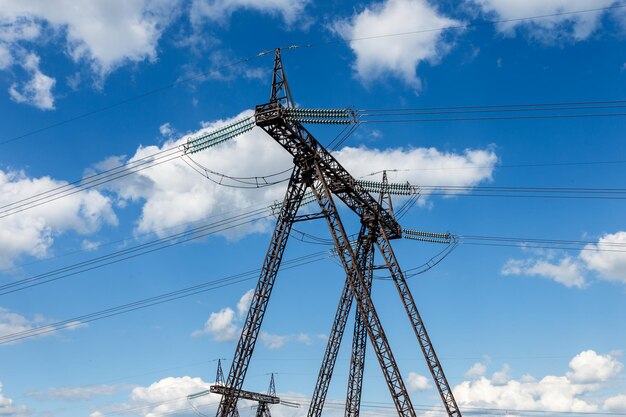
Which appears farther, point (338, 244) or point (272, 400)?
point (272, 400)

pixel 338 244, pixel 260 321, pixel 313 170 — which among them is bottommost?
pixel 260 321

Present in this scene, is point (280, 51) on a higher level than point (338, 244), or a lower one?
higher

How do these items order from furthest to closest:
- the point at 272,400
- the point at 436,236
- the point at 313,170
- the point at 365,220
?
the point at 272,400
the point at 436,236
the point at 365,220
the point at 313,170

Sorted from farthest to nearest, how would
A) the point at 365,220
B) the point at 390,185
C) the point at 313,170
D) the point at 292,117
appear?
the point at 390,185 → the point at 365,220 → the point at 313,170 → the point at 292,117

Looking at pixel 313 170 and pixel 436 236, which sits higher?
pixel 436 236

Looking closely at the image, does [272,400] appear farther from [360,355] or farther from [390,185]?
[390,185]

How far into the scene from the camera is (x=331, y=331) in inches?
1834

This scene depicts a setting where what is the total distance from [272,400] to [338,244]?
42.6 metres

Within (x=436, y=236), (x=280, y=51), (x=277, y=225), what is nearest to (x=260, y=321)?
(x=277, y=225)

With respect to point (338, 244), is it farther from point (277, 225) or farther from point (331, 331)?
point (331, 331)

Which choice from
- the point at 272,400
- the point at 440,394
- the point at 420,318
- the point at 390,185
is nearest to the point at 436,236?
the point at 390,185

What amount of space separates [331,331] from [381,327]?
1074cm

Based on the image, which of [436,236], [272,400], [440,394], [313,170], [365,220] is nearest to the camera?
[313,170]

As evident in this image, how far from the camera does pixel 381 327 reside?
3641 centimetres
